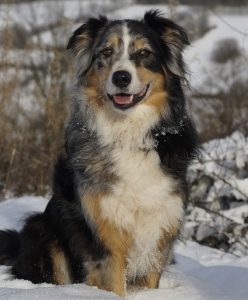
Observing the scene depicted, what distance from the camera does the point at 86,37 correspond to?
4574mm

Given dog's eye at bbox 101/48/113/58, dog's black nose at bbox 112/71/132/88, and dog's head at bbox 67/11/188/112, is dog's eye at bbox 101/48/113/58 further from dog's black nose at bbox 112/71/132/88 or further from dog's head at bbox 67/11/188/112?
dog's black nose at bbox 112/71/132/88

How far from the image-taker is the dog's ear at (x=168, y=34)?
175 inches

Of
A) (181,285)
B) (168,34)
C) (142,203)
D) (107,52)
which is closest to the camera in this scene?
(142,203)

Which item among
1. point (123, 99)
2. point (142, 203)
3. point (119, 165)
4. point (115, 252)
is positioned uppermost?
point (123, 99)

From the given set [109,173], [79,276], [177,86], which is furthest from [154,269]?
[177,86]

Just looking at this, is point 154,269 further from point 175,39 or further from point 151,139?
point 175,39

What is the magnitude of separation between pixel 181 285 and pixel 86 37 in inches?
83.6

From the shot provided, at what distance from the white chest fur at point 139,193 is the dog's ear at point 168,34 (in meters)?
0.50

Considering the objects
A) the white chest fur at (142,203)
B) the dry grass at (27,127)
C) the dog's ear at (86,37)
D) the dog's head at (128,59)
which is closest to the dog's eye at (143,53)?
the dog's head at (128,59)

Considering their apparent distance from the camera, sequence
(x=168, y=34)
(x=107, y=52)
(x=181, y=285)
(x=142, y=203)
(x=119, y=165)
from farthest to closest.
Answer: (x=168, y=34) < (x=181, y=285) < (x=107, y=52) < (x=119, y=165) < (x=142, y=203)

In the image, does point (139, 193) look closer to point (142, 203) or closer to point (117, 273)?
point (142, 203)

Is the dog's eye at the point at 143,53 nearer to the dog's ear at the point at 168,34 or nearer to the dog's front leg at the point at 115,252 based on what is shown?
the dog's ear at the point at 168,34

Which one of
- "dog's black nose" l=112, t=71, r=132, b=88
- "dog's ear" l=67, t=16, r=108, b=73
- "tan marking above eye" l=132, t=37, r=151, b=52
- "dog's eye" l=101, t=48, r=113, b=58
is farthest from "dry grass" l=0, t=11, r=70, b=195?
"dog's black nose" l=112, t=71, r=132, b=88

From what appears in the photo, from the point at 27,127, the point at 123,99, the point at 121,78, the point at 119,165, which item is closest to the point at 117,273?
the point at 119,165
